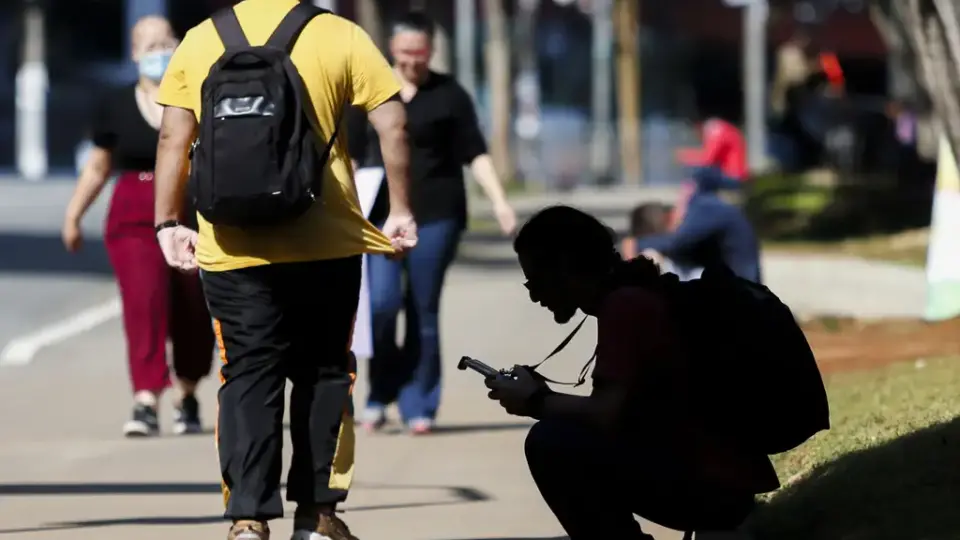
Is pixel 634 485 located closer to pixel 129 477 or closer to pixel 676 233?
pixel 129 477

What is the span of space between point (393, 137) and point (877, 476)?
5.98ft

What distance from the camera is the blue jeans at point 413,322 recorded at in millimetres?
9539

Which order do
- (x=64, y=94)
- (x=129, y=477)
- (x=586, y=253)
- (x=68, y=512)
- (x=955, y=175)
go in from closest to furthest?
(x=586, y=253) < (x=68, y=512) < (x=129, y=477) < (x=955, y=175) < (x=64, y=94)

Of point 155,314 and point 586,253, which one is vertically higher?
point 586,253

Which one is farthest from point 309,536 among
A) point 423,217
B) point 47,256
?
point 47,256

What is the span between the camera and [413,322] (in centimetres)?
967

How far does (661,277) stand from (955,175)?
25.0 feet

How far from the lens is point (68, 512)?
7504 millimetres

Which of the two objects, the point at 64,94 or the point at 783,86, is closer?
the point at 783,86

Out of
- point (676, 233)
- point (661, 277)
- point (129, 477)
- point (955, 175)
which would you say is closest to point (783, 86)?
point (955, 175)

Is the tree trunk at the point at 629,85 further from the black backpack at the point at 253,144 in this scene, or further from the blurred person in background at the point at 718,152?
the black backpack at the point at 253,144

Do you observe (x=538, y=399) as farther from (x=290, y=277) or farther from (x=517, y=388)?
(x=290, y=277)

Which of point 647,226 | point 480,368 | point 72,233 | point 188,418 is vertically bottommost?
point 188,418

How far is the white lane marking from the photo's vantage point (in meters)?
13.2
